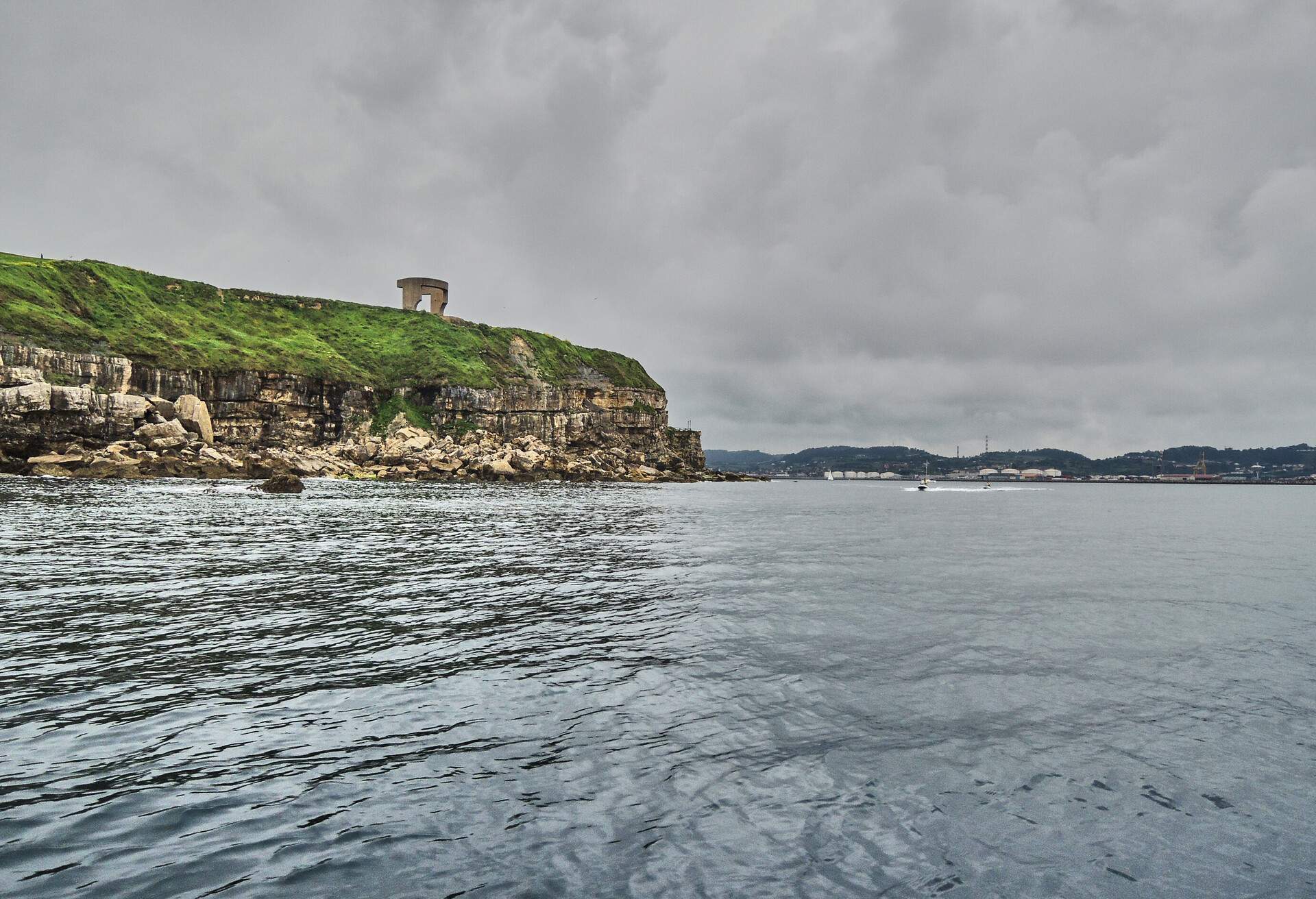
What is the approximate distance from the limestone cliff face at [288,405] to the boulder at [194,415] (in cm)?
457

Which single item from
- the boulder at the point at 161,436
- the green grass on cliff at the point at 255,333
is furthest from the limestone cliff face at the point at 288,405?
the green grass on cliff at the point at 255,333

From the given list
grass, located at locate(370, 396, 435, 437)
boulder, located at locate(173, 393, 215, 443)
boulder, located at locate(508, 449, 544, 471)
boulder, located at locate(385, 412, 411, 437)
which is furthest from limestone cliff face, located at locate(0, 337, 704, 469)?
boulder, located at locate(508, 449, 544, 471)

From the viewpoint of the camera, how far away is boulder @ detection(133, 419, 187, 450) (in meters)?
82.8

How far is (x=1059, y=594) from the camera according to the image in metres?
19.1

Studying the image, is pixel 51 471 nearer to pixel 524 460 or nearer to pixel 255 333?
pixel 524 460

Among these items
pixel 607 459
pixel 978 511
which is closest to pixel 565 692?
pixel 978 511

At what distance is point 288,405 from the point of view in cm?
11812

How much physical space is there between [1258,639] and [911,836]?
43.6 feet

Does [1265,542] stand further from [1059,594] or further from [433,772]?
[433,772]

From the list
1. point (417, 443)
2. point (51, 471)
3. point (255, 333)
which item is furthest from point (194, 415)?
point (255, 333)

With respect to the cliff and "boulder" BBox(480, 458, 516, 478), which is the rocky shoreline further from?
the cliff

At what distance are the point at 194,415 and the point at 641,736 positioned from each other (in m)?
113

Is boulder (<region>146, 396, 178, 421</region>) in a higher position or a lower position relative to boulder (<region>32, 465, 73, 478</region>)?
higher

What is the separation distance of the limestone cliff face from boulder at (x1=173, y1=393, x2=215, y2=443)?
4.57 meters
